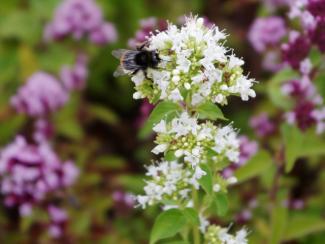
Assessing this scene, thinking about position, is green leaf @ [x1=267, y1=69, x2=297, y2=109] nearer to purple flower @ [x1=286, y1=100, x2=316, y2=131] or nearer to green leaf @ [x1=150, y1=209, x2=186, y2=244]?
purple flower @ [x1=286, y1=100, x2=316, y2=131]

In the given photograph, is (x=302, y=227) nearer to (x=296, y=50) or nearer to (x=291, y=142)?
(x=291, y=142)

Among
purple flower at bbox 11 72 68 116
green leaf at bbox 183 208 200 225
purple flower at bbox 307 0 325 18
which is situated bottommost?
green leaf at bbox 183 208 200 225

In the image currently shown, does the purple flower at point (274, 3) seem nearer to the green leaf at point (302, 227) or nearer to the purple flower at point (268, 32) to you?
the purple flower at point (268, 32)

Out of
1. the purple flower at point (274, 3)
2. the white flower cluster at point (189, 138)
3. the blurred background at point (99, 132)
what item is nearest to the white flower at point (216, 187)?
the white flower cluster at point (189, 138)

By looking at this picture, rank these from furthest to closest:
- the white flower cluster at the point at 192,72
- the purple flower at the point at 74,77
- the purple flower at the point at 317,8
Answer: the purple flower at the point at 74,77 → the purple flower at the point at 317,8 → the white flower cluster at the point at 192,72

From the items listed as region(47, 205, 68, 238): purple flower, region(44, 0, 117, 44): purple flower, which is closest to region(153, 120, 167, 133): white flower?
region(47, 205, 68, 238): purple flower

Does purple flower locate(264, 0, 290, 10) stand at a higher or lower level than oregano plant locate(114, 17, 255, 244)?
higher
